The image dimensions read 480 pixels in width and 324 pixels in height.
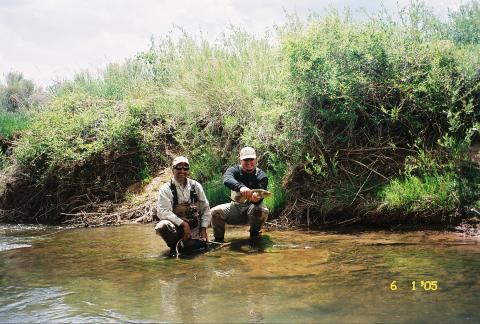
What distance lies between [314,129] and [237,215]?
1878 mm

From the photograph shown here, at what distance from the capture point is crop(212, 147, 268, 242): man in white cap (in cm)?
707

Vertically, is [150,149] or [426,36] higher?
[426,36]

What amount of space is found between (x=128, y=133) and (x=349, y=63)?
222 inches

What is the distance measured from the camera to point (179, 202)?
6531mm

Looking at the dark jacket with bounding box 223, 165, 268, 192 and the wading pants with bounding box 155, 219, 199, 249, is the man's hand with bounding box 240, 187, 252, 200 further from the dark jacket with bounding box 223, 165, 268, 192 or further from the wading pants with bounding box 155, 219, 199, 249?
the wading pants with bounding box 155, 219, 199, 249

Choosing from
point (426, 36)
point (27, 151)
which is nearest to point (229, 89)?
point (426, 36)

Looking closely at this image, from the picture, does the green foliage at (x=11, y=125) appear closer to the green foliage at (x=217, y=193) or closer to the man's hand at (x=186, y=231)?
the green foliage at (x=217, y=193)

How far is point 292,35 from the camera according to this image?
8.64 metres

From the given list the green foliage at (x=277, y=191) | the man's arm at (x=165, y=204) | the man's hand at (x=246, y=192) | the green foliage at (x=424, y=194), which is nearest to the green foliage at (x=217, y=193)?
the green foliage at (x=277, y=191)

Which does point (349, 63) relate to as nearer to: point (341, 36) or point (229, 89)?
point (341, 36)

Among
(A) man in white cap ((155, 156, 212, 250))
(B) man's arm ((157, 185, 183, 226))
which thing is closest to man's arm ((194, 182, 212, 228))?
(A) man in white cap ((155, 156, 212, 250))

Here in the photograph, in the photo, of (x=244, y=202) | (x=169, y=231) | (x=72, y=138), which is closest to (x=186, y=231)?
(x=169, y=231)

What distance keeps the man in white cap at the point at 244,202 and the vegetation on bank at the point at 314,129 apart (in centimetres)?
95

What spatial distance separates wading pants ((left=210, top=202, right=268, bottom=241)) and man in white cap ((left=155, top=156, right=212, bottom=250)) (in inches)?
21.5
